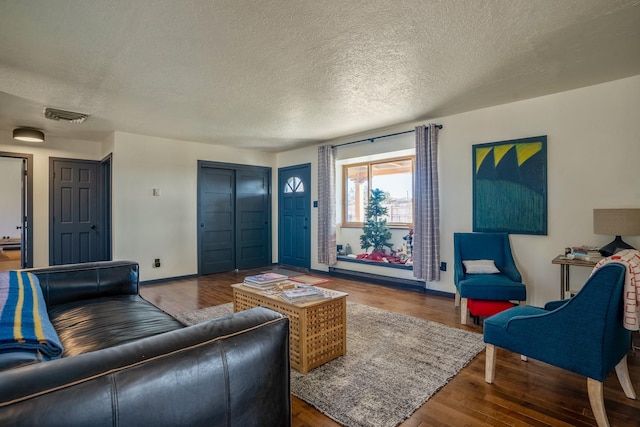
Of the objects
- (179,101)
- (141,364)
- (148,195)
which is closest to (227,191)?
(148,195)

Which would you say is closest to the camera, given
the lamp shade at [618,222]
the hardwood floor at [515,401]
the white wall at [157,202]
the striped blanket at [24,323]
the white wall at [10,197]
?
the striped blanket at [24,323]

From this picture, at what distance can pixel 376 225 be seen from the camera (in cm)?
559

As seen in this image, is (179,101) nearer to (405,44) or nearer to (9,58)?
(9,58)

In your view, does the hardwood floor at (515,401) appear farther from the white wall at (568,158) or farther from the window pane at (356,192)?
the window pane at (356,192)

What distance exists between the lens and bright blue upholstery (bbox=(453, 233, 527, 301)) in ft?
9.95

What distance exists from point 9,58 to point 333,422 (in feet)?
11.7

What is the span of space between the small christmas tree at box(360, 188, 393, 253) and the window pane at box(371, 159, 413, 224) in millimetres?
311

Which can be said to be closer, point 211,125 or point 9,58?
point 9,58

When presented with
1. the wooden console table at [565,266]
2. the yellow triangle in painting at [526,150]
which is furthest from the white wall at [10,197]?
the wooden console table at [565,266]

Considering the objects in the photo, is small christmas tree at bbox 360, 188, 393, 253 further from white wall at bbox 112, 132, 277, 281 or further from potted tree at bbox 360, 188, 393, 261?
Answer: white wall at bbox 112, 132, 277, 281

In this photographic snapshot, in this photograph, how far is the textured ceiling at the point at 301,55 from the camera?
6.60 ft

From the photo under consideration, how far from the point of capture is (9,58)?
8.46ft

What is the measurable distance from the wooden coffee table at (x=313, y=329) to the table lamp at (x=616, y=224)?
7.64 ft

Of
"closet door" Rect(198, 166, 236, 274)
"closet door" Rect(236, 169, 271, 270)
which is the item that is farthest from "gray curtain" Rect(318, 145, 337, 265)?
"closet door" Rect(198, 166, 236, 274)
